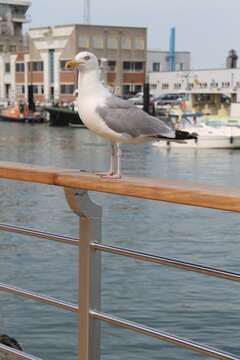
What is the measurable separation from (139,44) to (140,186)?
3519 inches

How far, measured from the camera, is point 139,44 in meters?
90.2

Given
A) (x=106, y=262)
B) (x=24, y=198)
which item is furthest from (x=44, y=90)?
(x=106, y=262)

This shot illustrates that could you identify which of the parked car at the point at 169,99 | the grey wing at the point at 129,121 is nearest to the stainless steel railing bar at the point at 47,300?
the grey wing at the point at 129,121

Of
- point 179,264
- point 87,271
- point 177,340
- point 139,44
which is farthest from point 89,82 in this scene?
point 139,44

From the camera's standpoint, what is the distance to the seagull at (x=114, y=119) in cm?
298

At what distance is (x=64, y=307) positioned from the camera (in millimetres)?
2723

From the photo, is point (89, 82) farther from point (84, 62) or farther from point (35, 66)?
point (35, 66)

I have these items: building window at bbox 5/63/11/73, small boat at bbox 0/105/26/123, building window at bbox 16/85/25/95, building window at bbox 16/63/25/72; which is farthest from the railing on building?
building window at bbox 5/63/11/73

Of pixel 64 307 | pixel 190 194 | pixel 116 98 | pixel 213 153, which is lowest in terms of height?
pixel 213 153

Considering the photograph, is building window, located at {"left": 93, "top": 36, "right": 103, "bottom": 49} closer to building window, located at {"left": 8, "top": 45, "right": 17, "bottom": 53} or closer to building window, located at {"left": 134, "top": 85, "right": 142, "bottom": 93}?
building window, located at {"left": 134, "top": 85, "right": 142, "bottom": 93}

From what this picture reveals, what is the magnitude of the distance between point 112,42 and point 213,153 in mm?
47891

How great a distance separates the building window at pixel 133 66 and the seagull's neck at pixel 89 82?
86485 mm

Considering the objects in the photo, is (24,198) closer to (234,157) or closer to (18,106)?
(234,157)

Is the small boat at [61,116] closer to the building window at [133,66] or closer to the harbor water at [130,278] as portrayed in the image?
the building window at [133,66]
